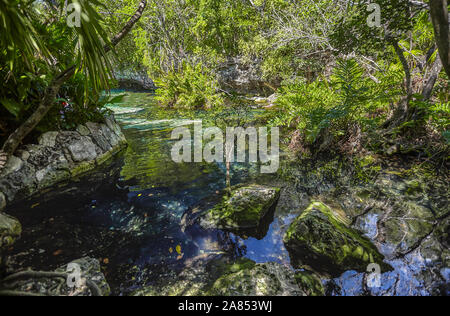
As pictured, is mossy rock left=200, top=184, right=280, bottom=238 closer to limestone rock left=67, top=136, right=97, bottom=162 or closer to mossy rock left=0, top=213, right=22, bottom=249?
mossy rock left=0, top=213, right=22, bottom=249

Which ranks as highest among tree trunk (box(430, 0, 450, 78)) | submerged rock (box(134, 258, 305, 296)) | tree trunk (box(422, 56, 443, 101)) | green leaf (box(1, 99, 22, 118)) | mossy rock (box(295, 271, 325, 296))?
tree trunk (box(430, 0, 450, 78))

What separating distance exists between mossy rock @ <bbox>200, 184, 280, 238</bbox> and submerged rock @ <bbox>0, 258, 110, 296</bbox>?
124 centimetres

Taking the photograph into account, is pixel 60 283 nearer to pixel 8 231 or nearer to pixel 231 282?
pixel 8 231

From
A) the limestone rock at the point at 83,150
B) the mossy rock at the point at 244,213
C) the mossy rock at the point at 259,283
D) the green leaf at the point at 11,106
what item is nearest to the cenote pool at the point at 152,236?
the mossy rock at the point at 244,213

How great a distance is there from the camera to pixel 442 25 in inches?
68.6

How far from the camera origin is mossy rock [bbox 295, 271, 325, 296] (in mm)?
1729

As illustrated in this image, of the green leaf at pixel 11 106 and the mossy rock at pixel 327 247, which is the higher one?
the green leaf at pixel 11 106

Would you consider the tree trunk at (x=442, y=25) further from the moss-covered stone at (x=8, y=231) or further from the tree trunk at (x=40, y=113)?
the moss-covered stone at (x=8, y=231)

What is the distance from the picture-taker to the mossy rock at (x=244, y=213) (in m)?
2.58

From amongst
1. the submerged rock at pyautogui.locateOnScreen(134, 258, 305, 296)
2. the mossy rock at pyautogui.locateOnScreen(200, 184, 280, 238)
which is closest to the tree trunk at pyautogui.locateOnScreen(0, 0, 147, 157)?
the mossy rock at pyautogui.locateOnScreen(200, 184, 280, 238)

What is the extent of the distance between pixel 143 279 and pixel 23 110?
3.58 meters

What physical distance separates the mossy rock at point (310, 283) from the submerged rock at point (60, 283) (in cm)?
173
